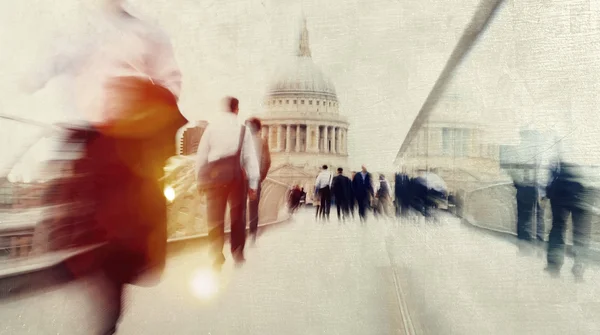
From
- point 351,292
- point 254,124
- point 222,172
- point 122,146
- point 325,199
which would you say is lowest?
point 351,292

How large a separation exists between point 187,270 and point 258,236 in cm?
34

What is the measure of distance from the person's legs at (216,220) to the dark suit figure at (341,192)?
0.51 metres

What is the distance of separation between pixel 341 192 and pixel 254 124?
1.67 feet

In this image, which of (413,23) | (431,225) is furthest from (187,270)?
A: (413,23)

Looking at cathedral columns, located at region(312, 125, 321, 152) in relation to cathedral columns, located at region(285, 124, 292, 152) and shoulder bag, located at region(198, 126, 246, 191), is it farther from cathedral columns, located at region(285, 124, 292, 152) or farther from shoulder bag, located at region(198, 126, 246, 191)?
shoulder bag, located at region(198, 126, 246, 191)

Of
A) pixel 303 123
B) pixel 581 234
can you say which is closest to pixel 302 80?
pixel 303 123

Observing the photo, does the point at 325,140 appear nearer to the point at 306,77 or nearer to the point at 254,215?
the point at 306,77

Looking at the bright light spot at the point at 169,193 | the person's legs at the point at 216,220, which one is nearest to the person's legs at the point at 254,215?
the person's legs at the point at 216,220

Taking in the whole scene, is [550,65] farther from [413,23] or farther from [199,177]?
[199,177]

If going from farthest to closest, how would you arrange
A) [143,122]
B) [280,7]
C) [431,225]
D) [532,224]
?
[532,224] → [431,225] → [280,7] → [143,122]

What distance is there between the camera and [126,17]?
241cm

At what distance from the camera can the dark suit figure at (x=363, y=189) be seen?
2586 mm

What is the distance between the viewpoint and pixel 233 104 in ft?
8.13

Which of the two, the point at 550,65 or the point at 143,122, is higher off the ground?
the point at 550,65
